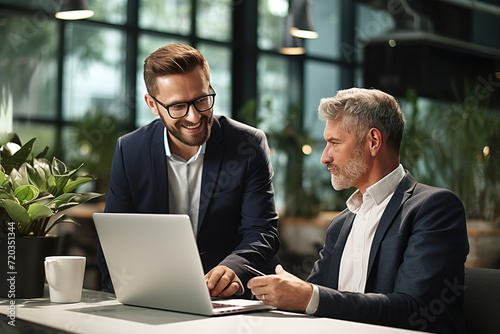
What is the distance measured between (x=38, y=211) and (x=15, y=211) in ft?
0.21

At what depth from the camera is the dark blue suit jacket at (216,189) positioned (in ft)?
7.77

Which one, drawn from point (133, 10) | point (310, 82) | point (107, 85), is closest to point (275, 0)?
point (310, 82)

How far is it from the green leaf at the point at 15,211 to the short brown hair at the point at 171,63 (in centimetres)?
68

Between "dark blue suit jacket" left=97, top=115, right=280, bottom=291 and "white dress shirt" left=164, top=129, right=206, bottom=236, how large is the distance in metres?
0.04

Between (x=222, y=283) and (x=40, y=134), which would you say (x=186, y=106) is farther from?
(x=40, y=134)

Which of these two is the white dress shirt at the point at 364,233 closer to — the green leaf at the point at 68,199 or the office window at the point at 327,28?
the green leaf at the point at 68,199

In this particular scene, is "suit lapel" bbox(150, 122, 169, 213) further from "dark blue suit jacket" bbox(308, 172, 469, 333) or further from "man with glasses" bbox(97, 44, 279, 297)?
"dark blue suit jacket" bbox(308, 172, 469, 333)

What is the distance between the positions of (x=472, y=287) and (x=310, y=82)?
4.25 m

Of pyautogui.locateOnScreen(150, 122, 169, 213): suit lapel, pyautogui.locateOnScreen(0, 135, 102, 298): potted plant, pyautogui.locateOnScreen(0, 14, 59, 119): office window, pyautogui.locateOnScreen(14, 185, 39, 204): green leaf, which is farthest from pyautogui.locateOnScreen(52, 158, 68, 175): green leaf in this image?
pyautogui.locateOnScreen(0, 14, 59, 119): office window

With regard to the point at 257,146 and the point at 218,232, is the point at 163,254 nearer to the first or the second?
the point at 218,232

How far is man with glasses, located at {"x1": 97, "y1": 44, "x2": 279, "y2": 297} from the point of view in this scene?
2.31m

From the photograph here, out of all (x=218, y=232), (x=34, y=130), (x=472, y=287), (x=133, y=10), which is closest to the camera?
(x=472, y=287)

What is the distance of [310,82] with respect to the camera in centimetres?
600

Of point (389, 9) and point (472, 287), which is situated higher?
point (389, 9)
